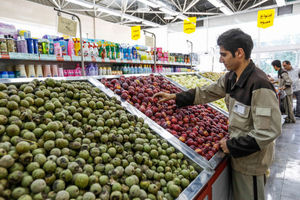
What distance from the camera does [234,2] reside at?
12.1m

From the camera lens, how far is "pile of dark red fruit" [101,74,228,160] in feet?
6.11

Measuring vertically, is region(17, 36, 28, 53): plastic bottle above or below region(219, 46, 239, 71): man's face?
above

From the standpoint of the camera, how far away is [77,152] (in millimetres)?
1234

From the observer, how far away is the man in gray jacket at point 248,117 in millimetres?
1377

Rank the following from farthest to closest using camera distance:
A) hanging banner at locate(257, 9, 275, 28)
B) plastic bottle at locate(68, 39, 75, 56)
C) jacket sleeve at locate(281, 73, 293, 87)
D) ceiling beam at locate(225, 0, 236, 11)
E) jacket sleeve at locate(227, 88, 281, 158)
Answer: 1. ceiling beam at locate(225, 0, 236, 11)
2. hanging banner at locate(257, 9, 275, 28)
3. jacket sleeve at locate(281, 73, 293, 87)
4. plastic bottle at locate(68, 39, 75, 56)
5. jacket sleeve at locate(227, 88, 281, 158)

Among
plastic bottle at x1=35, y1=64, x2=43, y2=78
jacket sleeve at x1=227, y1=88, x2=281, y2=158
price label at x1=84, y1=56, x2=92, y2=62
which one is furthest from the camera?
price label at x1=84, y1=56, x2=92, y2=62

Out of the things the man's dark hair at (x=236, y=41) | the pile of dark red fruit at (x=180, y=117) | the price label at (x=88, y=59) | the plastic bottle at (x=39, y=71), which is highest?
the price label at (x=88, y=59)

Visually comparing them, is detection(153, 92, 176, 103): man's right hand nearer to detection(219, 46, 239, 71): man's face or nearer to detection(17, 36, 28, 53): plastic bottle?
detection(219, 46, 239, 71): man's face

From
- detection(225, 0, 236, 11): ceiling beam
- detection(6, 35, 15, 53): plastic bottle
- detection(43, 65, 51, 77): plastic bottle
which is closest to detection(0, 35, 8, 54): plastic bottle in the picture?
detection(6, 35, 15, 53): plastic bottle

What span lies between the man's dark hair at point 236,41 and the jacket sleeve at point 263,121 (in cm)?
34

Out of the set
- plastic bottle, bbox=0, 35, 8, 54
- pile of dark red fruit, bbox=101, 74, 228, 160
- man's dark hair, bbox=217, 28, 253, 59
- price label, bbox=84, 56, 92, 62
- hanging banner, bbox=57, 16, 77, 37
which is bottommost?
pile of dark red fruit, bbox=101, 74, 228, 160

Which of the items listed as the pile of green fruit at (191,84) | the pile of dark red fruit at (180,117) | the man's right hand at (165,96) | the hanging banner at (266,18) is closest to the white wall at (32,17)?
the pile of green fruit at (191,84)

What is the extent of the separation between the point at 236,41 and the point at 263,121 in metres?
0.61

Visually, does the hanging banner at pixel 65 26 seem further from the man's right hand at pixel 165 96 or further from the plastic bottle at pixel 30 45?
the man's right hand at pixel 165 96
